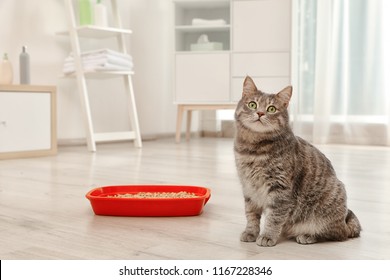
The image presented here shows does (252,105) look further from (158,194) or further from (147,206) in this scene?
(158,194)

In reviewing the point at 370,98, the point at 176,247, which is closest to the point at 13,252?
the point at 176,247

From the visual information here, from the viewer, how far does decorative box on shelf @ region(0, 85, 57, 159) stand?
8.89 ft

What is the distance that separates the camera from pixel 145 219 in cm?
132

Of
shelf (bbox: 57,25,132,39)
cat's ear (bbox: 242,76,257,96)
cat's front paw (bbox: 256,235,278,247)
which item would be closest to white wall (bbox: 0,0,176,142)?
shelf (bbox: 57,25,132,39)

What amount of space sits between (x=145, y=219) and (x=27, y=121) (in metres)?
1.73

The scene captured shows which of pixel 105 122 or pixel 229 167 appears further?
pixel 105 122

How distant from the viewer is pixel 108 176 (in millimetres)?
2080

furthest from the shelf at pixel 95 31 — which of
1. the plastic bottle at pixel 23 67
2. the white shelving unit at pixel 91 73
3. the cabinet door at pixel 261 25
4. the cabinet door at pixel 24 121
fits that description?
the cabinet door at pixel 261 25

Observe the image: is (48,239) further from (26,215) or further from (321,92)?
(321,92)

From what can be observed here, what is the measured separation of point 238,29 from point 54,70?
143 centimetres

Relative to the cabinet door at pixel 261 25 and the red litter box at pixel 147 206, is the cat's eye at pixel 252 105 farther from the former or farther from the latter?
the cabinet door at pixel 261 25

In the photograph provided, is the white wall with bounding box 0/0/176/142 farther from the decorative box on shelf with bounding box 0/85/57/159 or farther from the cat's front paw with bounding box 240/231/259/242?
the cat's front paw with bounding box 240/231/259/242

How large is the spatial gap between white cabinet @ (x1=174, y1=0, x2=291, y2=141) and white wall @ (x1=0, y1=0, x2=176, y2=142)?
13.9 inches

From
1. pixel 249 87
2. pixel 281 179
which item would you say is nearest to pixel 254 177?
pixel 281 179
